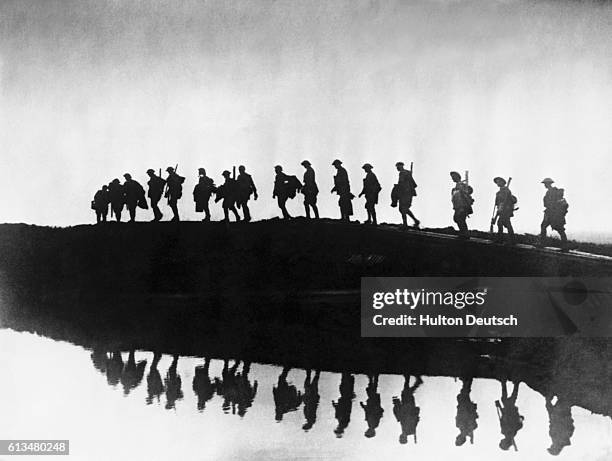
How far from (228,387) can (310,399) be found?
62cm

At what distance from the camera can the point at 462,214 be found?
18.0 ft

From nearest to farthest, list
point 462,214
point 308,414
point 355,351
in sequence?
point 308,414 < point 355,351 < point 462,214

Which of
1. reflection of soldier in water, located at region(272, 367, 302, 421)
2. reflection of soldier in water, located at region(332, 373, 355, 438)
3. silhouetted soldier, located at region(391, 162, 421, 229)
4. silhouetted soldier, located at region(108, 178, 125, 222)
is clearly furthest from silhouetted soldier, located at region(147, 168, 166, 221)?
reflection of soldier in water, located at region(332, 373, 355, 438)

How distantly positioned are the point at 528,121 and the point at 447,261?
4.37 ft

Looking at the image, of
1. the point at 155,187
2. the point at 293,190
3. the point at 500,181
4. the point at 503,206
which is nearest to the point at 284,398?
the point at 293,190

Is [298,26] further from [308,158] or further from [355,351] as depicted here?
[355,351]

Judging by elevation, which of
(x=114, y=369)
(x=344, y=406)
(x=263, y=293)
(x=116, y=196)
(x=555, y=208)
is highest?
(x=116, y=196)

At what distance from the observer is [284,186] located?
5.53m

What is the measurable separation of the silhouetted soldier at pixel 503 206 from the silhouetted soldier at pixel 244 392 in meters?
2.27

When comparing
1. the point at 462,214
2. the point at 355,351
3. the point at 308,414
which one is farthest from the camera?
the point at 462,214

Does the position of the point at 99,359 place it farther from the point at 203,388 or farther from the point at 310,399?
the point at 310,399

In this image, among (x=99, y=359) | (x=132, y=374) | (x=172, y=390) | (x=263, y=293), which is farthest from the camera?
(x=263, y=293)

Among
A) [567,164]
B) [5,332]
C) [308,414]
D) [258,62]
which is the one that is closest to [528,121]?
[567,164]

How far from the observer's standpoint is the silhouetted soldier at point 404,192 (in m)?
5.50
